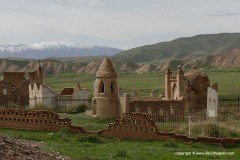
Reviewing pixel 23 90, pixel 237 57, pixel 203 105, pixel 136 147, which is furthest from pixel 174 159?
pixel 237 57

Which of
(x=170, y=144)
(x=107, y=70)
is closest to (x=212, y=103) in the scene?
(x=107, y=70)

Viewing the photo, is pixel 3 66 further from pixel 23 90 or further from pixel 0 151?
pixel 0 151

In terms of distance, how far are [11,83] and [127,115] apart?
24322 millimetres

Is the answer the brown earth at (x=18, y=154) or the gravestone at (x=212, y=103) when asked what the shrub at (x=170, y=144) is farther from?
the gravestone at (x=212, y=103)

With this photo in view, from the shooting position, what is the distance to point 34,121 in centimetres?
2438

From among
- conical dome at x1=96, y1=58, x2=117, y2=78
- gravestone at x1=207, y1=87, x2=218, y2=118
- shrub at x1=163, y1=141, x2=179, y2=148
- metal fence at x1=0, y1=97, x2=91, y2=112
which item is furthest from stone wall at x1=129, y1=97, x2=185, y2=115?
shrub at x1=163, y1=141, x2=179, y2=148

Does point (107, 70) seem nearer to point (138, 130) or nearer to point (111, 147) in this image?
point (138, 130)

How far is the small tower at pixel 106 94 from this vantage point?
32.2 m

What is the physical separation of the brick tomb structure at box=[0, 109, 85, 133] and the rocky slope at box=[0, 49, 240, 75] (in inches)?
A: 4523

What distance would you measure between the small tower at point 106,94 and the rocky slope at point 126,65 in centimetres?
10546

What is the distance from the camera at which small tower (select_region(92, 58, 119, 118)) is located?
Result: 106ft

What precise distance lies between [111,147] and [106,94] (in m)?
13.2

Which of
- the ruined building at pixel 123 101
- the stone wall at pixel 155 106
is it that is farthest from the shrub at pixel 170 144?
the stone wall at pixel 155 106

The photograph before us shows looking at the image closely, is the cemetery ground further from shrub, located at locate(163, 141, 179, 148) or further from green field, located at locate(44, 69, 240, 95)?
green field, located at locate(44, 69, 240, 95)
